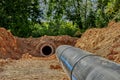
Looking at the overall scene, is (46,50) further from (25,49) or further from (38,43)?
(25,49)

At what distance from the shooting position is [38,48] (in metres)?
25.9

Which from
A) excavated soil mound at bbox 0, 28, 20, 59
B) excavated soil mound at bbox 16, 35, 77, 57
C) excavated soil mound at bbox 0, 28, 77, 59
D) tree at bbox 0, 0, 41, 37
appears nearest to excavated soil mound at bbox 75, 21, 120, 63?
excavated soil mound at bbox 0, 28, 20, 59

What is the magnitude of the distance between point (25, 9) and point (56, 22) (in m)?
5.65

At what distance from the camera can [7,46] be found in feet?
72.3

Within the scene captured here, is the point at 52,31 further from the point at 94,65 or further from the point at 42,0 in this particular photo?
the point at 94,65

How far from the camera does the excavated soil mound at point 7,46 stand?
65.3 ft

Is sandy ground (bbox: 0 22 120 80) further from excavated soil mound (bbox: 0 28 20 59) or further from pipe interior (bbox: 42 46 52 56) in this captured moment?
pipe interior (bbox: 42 46 52 56)

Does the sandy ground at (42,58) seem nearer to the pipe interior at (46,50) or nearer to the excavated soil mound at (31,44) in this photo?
the excavated soil mound at (31,44)

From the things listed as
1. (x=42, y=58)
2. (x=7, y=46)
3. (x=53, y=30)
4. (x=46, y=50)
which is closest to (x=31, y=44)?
(x=46, y=50)

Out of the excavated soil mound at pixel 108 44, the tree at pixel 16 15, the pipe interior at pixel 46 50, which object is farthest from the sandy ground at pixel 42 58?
the tree at pixel 16 15

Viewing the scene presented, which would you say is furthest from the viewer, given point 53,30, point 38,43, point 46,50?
point 53,30

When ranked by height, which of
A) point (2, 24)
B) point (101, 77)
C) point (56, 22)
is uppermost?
point (101, 77)

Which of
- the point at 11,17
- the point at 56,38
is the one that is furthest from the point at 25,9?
the point at 56,38

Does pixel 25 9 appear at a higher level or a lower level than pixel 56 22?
higher
